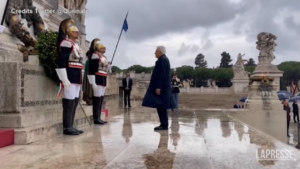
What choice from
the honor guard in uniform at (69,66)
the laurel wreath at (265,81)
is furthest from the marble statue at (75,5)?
the laurel wreath at (265,81)

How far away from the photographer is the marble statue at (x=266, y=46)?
27219 millimetres

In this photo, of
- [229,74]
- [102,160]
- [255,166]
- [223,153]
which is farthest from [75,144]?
[229,74]

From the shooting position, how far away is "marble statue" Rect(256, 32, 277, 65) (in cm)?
2722

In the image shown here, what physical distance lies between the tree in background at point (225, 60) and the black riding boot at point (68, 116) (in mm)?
124142

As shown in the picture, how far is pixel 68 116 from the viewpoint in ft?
17.4

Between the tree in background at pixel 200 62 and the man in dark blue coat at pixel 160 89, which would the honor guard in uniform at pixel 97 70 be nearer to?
the man in dark blue coat at pixel 160 89

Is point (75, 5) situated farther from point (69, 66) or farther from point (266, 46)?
point (266, 46)

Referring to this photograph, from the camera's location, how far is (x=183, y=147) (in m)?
4.54

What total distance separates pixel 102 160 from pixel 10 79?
7.06 ft

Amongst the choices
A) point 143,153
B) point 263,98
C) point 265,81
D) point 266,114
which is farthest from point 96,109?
point 265,81

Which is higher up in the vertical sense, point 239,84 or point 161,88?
point 161,88

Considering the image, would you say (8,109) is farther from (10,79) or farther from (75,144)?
(75,144)

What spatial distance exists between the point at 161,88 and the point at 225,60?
408 ft

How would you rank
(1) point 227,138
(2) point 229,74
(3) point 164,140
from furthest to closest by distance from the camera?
(2) point 229,74, (1) point 227,138, (3) point 164,140
